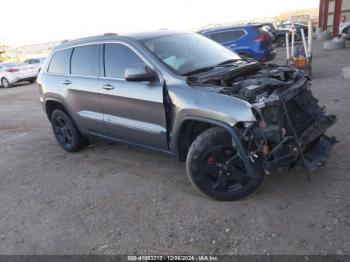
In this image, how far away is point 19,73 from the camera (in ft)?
62.7

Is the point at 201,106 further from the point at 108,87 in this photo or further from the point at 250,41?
the point at 250,41

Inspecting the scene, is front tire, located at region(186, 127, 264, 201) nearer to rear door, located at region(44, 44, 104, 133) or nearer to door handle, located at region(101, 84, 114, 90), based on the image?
door handle, located at region(101, 84, 114, 90)

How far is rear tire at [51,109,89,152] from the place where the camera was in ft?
19.5

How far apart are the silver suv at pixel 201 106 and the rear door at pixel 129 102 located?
1 cm

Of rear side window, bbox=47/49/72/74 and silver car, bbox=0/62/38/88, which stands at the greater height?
rear side window, bbox=47/49/72/74

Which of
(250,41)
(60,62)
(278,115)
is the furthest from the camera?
(250,41)

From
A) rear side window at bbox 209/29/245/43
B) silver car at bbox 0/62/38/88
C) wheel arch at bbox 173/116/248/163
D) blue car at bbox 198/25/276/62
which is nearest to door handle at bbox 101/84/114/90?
wheel arch at bbox 173/116/248/163

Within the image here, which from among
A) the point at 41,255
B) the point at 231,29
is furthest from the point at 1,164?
the point at 231,29

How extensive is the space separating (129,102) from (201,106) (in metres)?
1.16

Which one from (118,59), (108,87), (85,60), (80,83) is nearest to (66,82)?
(80,83)

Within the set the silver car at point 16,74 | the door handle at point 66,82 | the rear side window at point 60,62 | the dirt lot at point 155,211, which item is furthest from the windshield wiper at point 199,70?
the silver car at point 16,74

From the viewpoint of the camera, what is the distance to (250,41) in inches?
503

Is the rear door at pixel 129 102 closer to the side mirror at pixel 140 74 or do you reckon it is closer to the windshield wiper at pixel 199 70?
the side mirror at pixel 140 74

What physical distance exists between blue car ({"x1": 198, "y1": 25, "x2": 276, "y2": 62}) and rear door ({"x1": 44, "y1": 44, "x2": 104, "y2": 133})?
794cm
